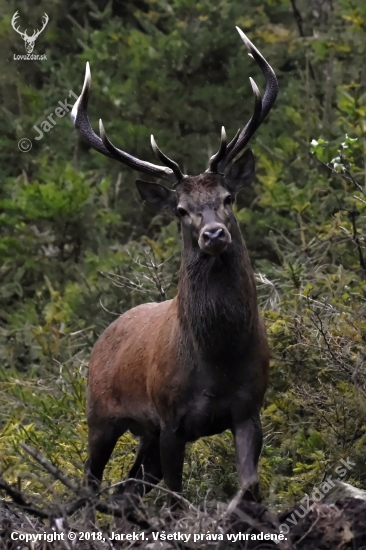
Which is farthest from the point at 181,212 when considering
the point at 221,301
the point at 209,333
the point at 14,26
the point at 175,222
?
the point at 14,26

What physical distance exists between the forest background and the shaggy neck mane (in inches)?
37.3

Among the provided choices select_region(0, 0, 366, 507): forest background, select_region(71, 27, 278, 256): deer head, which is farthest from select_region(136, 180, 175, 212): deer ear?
select_region(0, 0, 366, 507): forest background

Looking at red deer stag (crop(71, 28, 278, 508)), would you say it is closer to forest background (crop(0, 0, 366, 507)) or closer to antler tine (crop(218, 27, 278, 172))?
antler tine (crop(218, 27, 278, 172))

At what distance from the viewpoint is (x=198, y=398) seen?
7.14 m

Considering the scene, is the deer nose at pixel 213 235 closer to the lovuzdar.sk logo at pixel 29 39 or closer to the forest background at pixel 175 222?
the forest background at pixel 175 222

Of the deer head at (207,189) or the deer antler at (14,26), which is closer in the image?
the deer head at (207,189)

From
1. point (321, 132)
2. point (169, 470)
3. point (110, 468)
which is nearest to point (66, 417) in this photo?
point (110, 468)

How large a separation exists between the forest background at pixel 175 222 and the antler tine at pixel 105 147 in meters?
1.70

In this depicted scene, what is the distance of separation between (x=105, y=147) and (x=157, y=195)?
0.45 m

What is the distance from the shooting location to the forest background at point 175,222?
8.92 metres

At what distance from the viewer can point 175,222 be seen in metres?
14.6

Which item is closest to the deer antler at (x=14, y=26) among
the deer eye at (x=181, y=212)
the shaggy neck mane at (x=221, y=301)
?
the deer eye at (x=181, y=212)

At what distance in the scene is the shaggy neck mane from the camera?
23.4 feet

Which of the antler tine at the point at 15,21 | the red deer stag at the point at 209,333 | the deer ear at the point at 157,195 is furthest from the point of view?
the antler tine at the point at 15,21
